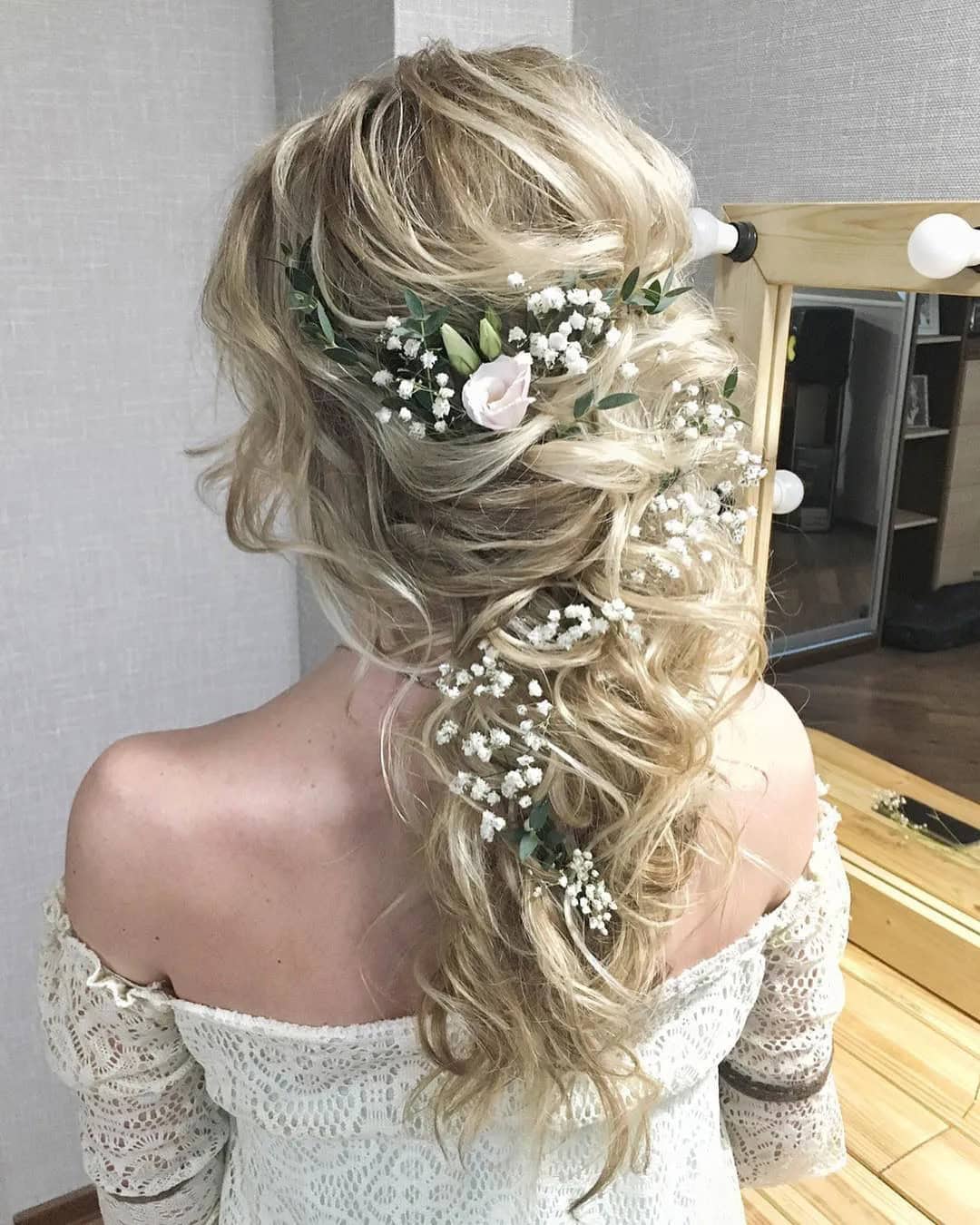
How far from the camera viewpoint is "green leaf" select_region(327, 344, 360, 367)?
534 millimetres

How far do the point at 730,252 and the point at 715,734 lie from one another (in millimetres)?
617

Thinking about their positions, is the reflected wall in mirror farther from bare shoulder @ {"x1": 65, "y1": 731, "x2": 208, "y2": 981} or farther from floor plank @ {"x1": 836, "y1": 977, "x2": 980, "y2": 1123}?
bare shoulder @ {"x1": 65, "y1": 731, "x2": 208, "y2": 981}

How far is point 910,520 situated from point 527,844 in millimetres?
638

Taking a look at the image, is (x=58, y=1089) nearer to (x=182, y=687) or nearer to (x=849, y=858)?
(x=182, y=687)

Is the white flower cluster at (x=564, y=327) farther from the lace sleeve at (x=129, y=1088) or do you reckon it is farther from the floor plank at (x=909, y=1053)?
the floor plank at (x=909, y=1053)

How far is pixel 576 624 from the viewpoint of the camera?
1.82 ft

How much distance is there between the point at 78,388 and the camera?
1351 mm

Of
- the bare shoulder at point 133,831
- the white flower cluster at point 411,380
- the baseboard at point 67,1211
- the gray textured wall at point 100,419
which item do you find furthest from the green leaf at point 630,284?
the baseboard at point 67,1211

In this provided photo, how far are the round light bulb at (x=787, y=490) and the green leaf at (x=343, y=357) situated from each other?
2.28 feet

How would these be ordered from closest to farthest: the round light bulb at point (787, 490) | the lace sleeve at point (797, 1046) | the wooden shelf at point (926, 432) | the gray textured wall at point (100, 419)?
the lace sleeve at point (797, 1046)
the wooden shelf at point (926, 432)
the round light bulb at point (787, 490)
the gray textured wall at point (100, 419)

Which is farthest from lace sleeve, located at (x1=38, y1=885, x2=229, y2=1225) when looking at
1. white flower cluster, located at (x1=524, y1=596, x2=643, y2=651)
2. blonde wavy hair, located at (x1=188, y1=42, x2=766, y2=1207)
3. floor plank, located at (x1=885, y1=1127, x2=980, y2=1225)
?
floor plank, located at (x1=885, y1=1127, x2=980, y2=1225)

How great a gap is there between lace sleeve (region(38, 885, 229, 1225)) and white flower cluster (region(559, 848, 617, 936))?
0.92ft

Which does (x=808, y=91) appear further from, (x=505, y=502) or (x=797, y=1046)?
(x=797, y=1046)

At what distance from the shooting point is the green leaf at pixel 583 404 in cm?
53
